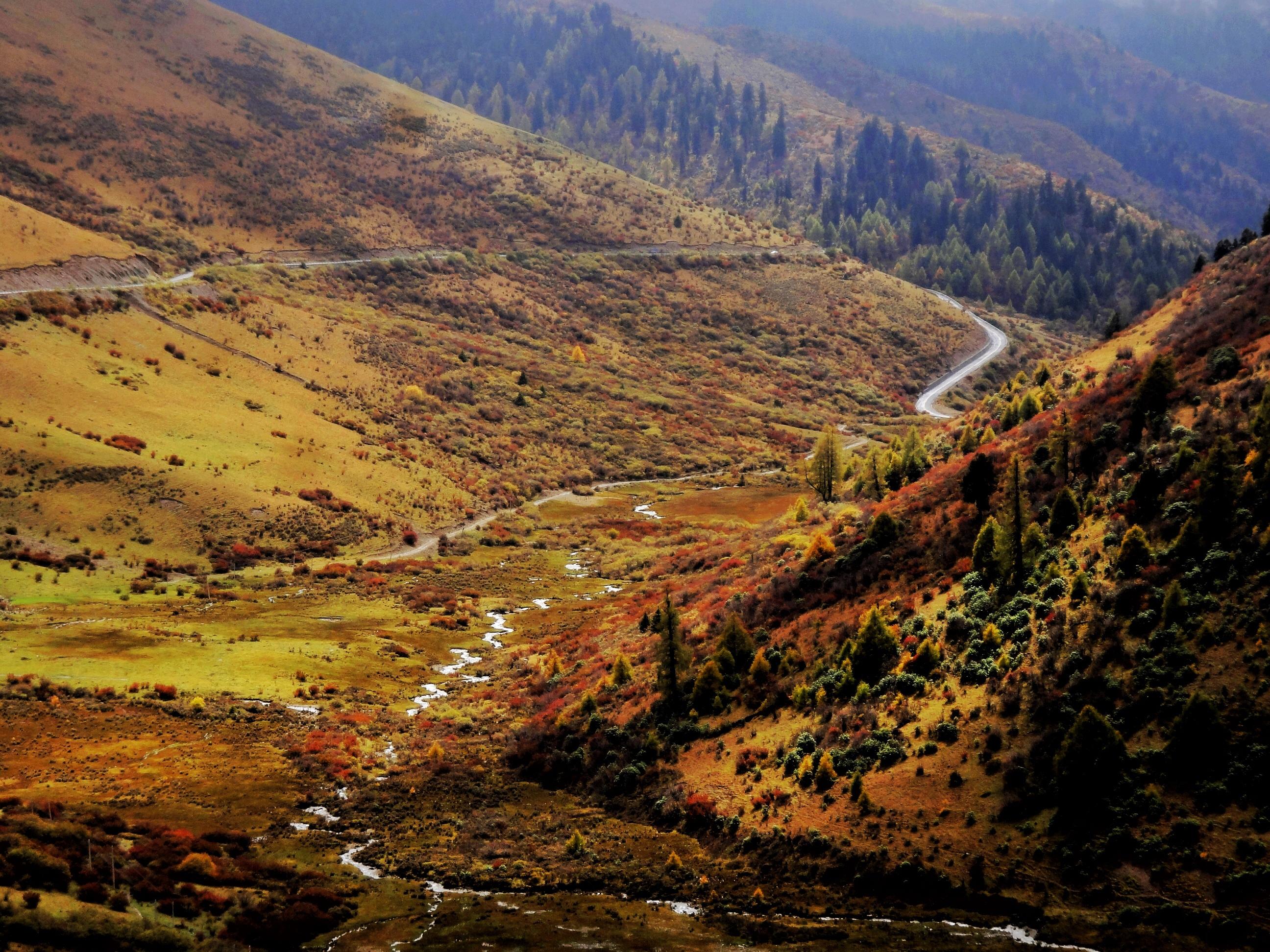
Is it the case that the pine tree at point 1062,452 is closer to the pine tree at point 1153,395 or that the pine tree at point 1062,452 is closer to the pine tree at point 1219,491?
the pine tree at point 1153,395

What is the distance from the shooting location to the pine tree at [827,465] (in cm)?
9431

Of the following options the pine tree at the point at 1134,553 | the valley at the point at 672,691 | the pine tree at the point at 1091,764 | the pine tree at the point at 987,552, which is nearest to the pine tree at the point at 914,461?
the valley at the point at 672,691

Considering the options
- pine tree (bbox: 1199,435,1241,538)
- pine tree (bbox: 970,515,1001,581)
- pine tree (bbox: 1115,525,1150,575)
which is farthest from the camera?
pine tree (bbox: 970,515,1001,581)

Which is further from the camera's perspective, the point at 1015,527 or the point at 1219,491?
the point at 1015,527

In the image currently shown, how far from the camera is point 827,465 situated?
94875 mm

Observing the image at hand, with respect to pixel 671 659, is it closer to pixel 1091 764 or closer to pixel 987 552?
pixel 987 552

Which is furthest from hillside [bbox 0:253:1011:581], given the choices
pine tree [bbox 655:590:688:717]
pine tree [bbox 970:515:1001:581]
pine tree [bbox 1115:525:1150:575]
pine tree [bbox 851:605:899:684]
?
pine tree [bbox 1115:525:1150:575]

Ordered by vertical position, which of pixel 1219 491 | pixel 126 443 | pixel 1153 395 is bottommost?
pixel 126 443

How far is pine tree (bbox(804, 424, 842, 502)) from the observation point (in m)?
94.3

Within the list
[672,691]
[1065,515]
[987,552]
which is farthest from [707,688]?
[1065,515]

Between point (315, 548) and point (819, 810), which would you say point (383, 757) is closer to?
point (819, 810)

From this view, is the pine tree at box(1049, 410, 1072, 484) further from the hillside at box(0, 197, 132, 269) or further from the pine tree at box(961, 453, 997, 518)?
the hillside at box(0, 197, 132, 269)

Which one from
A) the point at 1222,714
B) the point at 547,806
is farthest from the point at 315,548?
the point at 1222,714

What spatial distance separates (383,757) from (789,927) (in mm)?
26308
